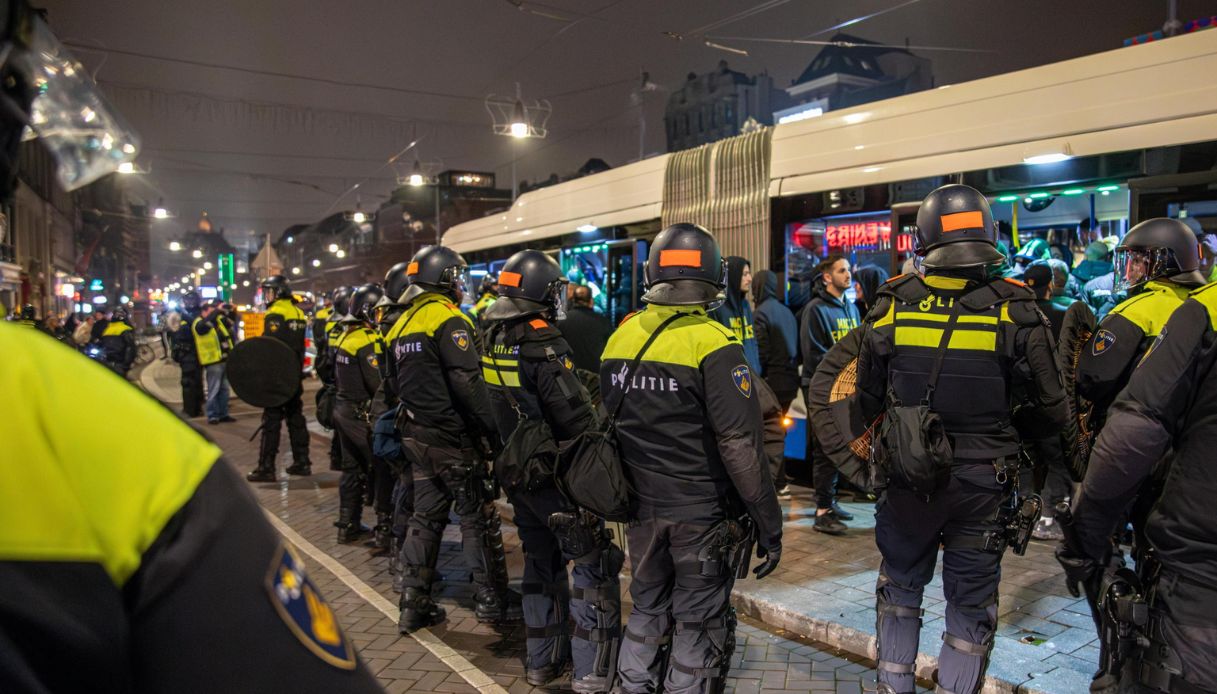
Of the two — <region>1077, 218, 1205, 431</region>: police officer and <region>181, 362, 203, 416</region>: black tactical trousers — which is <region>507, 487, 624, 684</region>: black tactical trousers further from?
<region>181, 362, 203, 416</region>: black tactical trousers

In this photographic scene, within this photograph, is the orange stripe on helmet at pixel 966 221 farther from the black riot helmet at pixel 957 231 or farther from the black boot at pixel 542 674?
the black boot at pixel 542 674

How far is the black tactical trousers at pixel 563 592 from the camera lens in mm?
4309

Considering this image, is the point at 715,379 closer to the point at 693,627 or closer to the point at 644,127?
the point at 693,627

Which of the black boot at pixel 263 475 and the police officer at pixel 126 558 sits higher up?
the police officer at pixel 126 558

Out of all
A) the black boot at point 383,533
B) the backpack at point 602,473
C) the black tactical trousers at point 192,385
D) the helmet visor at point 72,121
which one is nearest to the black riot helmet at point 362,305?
the black boot at point 383,533

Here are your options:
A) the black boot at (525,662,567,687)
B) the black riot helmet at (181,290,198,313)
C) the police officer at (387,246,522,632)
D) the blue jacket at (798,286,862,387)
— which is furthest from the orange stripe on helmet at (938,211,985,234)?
the black riot helmet at (181,290,198,313)

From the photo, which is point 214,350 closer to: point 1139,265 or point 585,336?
point 585,336

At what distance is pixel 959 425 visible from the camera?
3.80 m

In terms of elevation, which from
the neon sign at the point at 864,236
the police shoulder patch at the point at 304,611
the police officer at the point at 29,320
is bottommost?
the police shoulder patch at the point at 304,611

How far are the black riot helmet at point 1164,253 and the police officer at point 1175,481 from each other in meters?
1.91

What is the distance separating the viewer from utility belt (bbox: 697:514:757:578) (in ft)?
11.9

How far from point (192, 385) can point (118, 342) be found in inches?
92.1

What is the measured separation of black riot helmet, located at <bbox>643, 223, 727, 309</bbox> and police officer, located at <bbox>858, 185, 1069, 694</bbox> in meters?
0.87

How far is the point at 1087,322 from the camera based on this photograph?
580 centimetres
